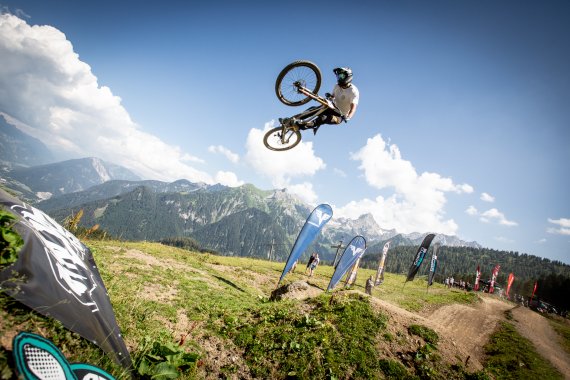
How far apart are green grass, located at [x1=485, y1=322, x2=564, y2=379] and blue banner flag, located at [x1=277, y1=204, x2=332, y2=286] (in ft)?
33.9

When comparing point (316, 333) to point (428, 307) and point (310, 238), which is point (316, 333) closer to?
point (310, 238)

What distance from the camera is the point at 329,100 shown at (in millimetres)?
10227

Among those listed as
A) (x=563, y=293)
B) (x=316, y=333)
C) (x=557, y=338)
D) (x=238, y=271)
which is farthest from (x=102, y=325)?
(x=563, y=293)

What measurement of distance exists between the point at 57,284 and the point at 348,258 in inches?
694

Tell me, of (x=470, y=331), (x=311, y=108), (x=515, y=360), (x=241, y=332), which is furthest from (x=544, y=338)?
(x=311, y=108)

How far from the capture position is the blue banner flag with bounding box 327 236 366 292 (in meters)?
18.8

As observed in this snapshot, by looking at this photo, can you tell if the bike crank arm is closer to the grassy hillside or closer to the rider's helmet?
the rider's helmet

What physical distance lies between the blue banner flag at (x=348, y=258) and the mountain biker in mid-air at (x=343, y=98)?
11.6m

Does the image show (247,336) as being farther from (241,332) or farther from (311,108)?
(311,108)

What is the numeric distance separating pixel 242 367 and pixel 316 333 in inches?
97.0

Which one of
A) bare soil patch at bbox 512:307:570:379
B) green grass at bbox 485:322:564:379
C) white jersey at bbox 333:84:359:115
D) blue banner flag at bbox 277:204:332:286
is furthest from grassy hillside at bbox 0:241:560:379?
bare soil patch at bbox 512:307:570:379

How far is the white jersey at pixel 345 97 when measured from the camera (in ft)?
33.4

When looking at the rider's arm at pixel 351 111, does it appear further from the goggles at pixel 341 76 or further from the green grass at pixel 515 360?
the green grass at pixel 515 360

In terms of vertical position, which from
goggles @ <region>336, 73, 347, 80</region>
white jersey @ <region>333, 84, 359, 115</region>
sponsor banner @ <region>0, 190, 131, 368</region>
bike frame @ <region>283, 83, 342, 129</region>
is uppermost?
goggles @ <region>336, 73, 347, 80</region>
